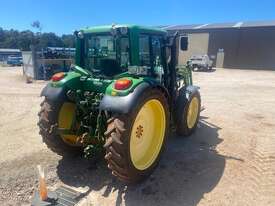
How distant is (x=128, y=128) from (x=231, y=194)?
5.58ft

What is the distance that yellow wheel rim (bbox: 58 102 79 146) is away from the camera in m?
4.40

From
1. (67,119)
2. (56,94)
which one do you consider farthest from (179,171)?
(56,94)

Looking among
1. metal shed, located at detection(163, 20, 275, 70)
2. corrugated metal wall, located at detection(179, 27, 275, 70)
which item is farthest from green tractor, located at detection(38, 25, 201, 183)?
corrugated metal wall, located at detection(179, 27, 275, 70)

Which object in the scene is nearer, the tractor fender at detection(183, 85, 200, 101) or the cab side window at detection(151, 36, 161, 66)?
the cab side window at detection(151, 36, 161, 66)

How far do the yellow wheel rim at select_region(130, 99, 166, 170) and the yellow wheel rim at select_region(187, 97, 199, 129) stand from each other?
1.77m

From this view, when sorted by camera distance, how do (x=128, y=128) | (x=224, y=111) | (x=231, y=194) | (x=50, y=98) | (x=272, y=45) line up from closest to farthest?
(x=128, y=128), (x=231, y=194), (x=50, y=98), (x=224, y=111), (x=272, y=45)

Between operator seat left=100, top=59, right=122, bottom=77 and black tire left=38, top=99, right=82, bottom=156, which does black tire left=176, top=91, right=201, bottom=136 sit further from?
black tire left=38, top=99, right=82, bottom=156

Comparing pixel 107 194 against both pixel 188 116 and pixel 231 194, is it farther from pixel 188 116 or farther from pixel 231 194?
pixel 188 116

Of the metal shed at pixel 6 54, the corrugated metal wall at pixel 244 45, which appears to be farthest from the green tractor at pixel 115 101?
the metal shed at pixel 6 54

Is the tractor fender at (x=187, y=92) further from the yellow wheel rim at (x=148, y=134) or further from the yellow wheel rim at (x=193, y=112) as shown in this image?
the yellow wheel rim at (x=148, y=134)

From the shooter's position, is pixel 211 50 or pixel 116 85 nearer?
pixel 116 85

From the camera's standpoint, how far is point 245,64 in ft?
105

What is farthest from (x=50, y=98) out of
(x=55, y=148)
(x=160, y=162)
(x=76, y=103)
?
(x=160, y=162)

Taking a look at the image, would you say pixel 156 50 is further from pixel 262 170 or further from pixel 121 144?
pixel 262 170
